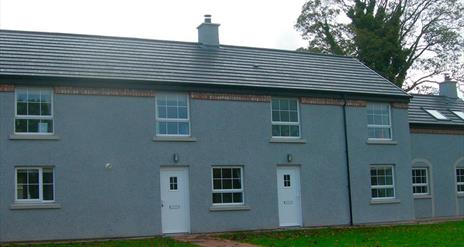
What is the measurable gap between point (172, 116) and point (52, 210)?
5203 mm

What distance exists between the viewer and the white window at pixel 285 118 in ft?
78.0

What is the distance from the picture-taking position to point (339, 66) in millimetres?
27828

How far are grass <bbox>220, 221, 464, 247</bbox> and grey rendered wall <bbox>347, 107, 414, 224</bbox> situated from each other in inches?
71.2

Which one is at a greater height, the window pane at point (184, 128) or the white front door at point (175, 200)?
the window pane at point (184, 128)

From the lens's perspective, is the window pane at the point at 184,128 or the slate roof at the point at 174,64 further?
the window pane at the point at 184,128

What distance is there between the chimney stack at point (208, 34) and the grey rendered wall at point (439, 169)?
10.4 meters

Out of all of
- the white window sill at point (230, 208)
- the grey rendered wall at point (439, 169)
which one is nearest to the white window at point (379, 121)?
the grey rendered wall at point (439, 169)

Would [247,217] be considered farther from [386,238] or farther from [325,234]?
[386,238]

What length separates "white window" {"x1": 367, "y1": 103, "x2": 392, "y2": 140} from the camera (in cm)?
2603

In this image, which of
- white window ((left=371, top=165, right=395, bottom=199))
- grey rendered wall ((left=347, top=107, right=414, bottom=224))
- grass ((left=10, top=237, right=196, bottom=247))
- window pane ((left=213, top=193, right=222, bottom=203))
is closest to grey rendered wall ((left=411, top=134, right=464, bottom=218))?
grey rendered wall ((left=347, top=107, right=414, bottom=224))

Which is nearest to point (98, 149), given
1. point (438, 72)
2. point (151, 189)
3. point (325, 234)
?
point (151, 189)

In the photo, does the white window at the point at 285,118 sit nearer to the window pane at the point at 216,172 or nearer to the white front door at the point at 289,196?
the white front door at the point at 289,196

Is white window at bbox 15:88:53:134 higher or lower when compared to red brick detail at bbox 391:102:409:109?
lower

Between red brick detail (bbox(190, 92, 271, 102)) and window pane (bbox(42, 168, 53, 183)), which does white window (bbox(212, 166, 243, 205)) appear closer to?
red brick detail (bbox(190, 92, 271, 102))
